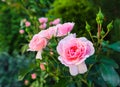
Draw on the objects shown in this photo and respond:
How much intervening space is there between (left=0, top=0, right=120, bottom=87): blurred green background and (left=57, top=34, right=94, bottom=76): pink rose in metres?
0.74

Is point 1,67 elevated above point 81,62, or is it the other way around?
point 81,62

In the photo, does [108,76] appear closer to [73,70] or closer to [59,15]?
[73,70]

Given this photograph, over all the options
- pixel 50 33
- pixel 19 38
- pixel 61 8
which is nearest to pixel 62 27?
pixel 50 33

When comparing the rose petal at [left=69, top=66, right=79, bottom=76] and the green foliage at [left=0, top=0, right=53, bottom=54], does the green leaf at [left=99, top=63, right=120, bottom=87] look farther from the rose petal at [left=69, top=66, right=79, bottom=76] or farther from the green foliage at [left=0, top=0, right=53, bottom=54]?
the green foliage at [left=0, top=0, right=53, bottom=54]

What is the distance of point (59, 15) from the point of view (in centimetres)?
467

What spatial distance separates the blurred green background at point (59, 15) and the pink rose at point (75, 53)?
744 mm

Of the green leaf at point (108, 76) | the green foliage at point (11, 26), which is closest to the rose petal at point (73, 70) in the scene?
the green leaf at point (108, 76)

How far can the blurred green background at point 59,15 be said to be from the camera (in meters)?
3.86

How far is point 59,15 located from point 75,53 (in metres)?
2.34

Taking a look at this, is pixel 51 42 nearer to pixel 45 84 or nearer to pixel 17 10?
pixel 45 84

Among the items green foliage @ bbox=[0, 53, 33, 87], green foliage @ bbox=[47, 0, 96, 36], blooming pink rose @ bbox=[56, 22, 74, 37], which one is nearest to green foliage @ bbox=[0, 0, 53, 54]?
green foliage @ bbox=[0, 53, 33, 87]

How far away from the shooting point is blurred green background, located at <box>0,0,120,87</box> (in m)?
3.86

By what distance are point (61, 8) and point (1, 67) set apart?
0.94 meters

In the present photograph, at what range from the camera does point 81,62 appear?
7.62ft
